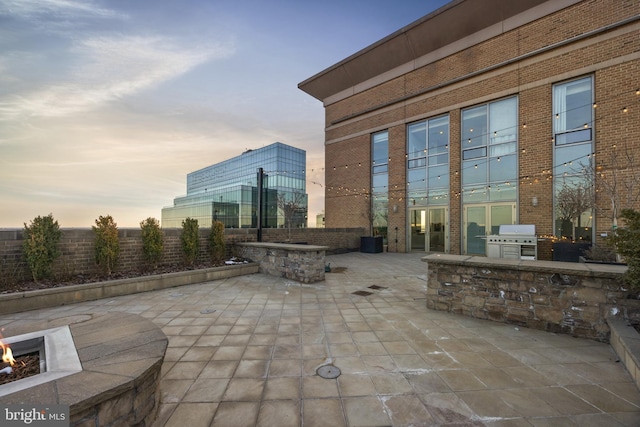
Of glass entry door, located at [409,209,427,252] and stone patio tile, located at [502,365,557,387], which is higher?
glass entry door, located at [409,209,427,252]

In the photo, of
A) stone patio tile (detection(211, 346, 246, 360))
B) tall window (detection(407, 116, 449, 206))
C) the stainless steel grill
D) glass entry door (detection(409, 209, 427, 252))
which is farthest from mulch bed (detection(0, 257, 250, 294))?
tall window (detection(407, 116, 449, 206))

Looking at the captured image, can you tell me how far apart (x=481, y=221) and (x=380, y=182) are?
5.55 m

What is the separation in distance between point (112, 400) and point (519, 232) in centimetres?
1130

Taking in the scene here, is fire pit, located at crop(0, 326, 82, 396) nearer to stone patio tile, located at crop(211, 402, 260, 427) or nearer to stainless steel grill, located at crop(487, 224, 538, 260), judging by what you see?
stone patio tile, located at crop(211, 402, 260, 427)

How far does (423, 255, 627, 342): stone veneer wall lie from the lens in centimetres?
330

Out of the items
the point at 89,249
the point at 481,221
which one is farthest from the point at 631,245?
the point at 89,249

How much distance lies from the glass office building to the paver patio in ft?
85.1

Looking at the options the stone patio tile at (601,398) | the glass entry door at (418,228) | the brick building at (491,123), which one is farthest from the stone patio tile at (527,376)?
the glass entry door at (418,228)

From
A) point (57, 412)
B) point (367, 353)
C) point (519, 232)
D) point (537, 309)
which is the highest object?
point (519, 232)

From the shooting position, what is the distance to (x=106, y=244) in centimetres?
611

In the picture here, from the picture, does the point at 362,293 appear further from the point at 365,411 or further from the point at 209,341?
the point at 365,411

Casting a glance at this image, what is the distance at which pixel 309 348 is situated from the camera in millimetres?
3160

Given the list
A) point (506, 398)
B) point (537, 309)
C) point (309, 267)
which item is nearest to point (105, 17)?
point (309, 267)

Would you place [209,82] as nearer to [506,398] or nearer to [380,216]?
[380,216]
